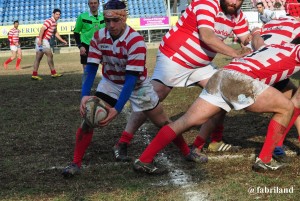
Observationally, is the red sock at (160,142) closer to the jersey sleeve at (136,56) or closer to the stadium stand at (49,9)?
the jersey sleeve at (136,56)

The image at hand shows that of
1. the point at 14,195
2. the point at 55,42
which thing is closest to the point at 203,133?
the point at 14,195

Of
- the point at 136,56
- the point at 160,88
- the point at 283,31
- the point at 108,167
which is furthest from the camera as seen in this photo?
the point at 160,88

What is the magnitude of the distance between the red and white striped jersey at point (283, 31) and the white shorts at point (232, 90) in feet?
3.47

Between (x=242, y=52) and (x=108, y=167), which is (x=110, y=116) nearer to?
(x=108, y=167)

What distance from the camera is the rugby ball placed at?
4727 millimetres

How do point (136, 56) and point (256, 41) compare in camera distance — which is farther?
point (256, 41)

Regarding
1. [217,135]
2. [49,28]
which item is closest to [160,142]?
[217,135]

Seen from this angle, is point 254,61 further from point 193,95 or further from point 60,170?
point 193,95

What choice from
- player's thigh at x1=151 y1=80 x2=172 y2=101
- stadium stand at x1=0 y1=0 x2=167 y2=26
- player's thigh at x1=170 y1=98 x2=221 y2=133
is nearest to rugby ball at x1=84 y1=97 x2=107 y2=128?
player's thigh at x1=170 y1=98 x2=221 y2=133

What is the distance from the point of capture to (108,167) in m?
5.16

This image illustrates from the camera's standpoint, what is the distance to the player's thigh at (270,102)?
15.0ft

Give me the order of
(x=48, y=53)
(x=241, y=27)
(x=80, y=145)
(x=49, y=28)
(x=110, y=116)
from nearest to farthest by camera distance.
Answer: (x=110, y=116), (x=80, y=145), (x=241, y=27), (x=48, y=53), (x=49, y=28)

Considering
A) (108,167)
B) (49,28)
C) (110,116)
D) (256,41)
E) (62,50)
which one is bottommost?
(62,50)

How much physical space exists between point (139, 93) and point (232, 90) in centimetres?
104
